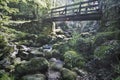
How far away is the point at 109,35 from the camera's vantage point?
9539mm

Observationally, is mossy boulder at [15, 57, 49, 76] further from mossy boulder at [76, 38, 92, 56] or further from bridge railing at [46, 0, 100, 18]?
bridge railing at [46, 0, 100, 18]

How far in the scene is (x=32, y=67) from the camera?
28.6 feet

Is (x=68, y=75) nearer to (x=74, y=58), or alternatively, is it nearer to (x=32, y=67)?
(x=32, y=67)

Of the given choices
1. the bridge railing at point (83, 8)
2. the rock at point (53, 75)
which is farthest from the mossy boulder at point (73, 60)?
the bridge railing at point (83, 8)

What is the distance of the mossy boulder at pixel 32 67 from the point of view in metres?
8.59

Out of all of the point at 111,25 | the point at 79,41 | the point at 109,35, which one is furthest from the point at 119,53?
the point at 79,41

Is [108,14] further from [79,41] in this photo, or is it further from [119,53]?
[119,53]

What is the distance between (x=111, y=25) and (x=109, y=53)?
336 centimetres

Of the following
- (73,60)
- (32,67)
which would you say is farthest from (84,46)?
(32,67)

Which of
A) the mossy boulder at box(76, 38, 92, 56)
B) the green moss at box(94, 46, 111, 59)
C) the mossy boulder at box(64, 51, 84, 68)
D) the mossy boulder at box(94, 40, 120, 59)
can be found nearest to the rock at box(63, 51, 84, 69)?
the mossy boulder at box(64, 51, 84, 68)

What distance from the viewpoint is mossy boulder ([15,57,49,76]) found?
8594 mm

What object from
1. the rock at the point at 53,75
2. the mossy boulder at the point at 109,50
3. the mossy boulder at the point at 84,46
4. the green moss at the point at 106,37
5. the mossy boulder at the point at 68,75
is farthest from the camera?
the mossy boulder at the point at 84,46

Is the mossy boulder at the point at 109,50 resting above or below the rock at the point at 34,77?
above

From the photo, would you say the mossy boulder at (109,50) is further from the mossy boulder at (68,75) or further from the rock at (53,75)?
the rock at (53,75)
